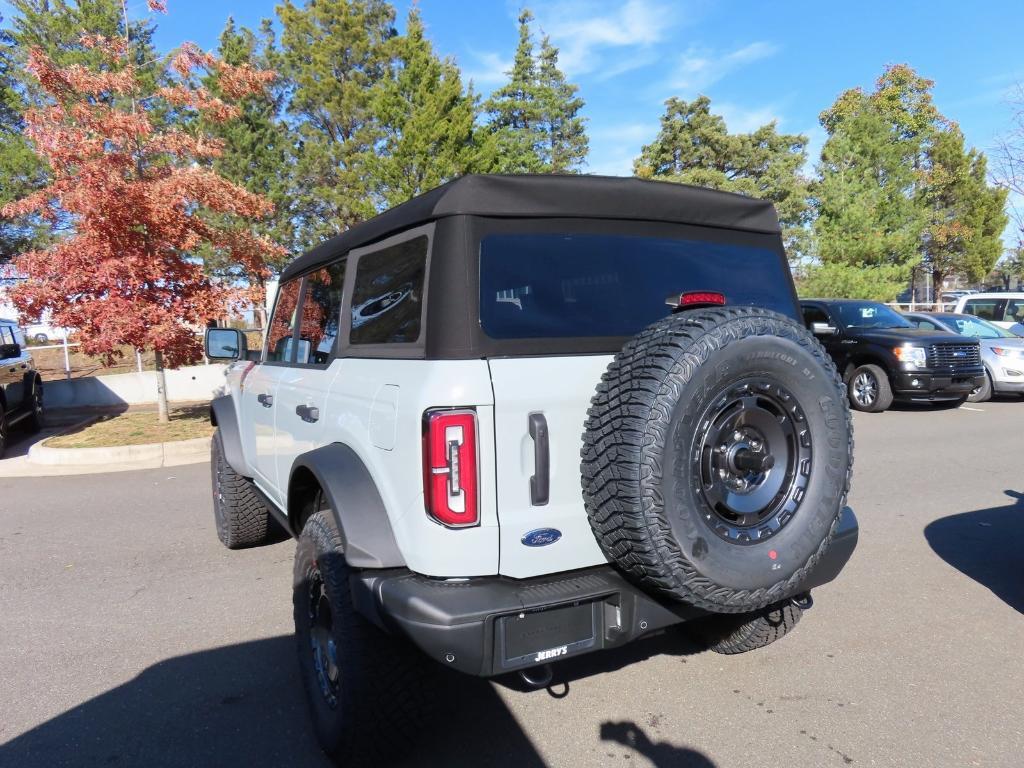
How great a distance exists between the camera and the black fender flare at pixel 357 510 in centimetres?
221

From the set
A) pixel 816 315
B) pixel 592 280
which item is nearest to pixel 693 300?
pixel 592 280

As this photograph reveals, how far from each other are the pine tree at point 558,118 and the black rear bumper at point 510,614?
105ft

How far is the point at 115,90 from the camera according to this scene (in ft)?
31.4

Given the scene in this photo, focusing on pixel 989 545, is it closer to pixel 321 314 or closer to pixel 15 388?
pixel 321 314

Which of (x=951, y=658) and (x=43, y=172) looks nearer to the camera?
(x=951, y=658)

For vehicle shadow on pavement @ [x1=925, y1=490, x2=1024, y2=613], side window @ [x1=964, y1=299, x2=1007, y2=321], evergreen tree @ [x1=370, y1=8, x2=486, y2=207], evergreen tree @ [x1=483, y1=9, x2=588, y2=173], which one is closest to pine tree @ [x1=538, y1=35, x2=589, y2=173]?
evergreen tree @ [x1=483, y1=9, x2=588, y2=173]

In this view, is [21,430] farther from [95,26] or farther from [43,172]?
[95,26]

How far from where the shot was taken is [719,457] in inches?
86.4

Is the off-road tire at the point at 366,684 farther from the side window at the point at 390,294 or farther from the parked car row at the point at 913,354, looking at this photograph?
the parked car row at the point at 913,354

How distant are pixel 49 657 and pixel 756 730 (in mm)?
3370

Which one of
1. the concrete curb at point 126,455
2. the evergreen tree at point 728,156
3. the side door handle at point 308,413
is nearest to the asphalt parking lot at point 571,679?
the side door handle at point 308,413

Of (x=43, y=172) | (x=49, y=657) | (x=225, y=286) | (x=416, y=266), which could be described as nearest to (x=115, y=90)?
(x=225, y=286)

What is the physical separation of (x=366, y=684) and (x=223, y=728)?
92cm

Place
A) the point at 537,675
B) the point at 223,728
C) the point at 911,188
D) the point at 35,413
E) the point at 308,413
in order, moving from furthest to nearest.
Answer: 1. the point at 911,188
2. the point at 35,413
3. the point at 308,413
4. the point at 223,728
5. the point at 537,675
